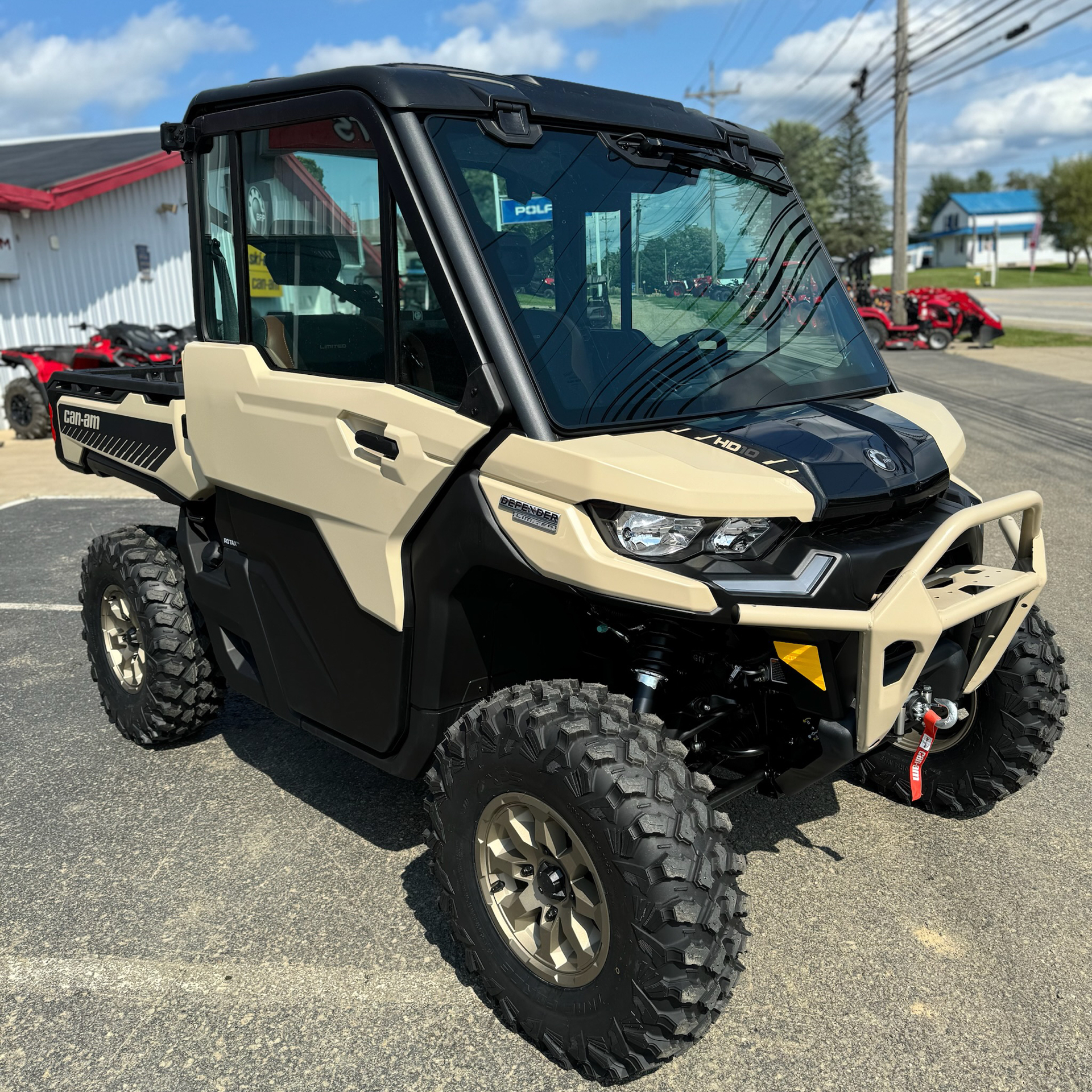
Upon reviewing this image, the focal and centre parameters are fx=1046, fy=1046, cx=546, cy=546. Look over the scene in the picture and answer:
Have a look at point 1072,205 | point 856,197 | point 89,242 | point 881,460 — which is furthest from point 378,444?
point 1072,205

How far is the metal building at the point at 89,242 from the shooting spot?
1556 cm

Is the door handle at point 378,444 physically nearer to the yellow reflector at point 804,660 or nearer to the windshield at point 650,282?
the windshield at point 650,282

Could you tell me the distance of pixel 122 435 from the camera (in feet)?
14.6

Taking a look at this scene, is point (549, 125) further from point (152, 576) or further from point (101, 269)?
point (101, 269)

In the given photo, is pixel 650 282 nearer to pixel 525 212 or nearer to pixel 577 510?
pixel 525 212

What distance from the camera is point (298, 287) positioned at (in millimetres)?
3229

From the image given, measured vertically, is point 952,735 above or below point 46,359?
below

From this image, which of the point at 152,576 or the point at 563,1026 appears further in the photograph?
the point at 152,576

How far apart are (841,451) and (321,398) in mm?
1460

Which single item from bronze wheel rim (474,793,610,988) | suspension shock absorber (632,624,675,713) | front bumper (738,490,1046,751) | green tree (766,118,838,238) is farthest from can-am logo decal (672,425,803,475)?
green tree (766,118,838,238)

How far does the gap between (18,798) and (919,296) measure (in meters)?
23.4

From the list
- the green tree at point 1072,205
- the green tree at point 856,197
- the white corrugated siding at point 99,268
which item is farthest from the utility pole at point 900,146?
the green tree at point 1072,205

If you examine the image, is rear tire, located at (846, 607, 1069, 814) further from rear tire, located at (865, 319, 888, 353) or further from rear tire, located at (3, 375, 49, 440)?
rear tire, located at (865, 319, 888, 353)

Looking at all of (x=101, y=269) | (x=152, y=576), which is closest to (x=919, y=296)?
(x=101, y=269)
